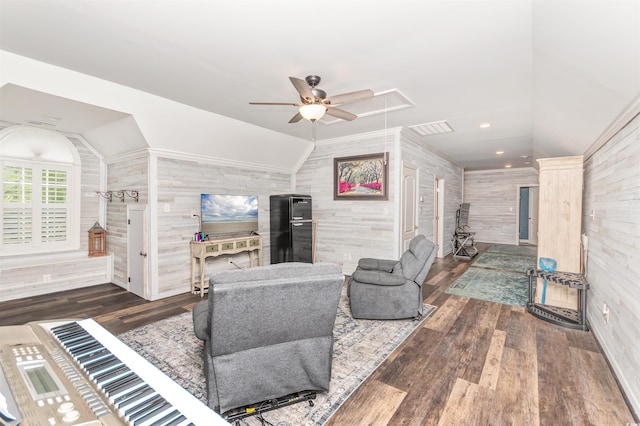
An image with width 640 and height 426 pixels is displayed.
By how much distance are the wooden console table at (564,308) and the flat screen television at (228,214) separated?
4.21 meters

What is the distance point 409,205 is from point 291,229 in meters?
2.20

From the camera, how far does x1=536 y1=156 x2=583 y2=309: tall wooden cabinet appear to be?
3508 millimetres

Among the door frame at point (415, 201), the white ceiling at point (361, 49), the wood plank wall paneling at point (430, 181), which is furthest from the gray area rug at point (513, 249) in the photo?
the white ceiling at point (361, 49)

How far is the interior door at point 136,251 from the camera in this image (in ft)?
13.5

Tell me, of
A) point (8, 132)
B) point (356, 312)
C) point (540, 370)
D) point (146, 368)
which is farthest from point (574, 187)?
point (8, 132)

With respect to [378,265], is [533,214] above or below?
above

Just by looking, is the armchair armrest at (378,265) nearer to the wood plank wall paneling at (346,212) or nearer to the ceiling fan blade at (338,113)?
the wood plank wall paneling at (346,212)

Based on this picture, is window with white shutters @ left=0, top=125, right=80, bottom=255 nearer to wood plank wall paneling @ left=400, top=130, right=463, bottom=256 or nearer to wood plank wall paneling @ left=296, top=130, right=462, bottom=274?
wood plank wall paneling @ left=296, top=130, right=462, bottom=274

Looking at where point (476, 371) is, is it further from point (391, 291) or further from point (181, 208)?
point (181, 208)

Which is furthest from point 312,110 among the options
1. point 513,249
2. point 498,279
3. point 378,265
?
point 513,249

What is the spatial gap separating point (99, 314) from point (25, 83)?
2.57 m

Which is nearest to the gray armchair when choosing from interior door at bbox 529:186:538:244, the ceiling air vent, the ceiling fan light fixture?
the ceiling fan light fixture

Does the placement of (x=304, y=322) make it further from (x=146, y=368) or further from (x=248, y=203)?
(x=248, y=203)

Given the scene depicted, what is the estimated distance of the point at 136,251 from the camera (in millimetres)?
4266
